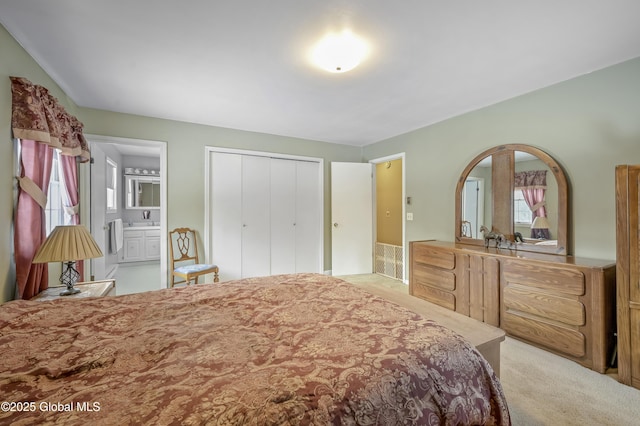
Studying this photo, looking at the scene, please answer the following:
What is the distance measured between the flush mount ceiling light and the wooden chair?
2.73 meters

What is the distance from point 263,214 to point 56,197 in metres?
2.31

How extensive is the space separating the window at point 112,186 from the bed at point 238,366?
4.19m

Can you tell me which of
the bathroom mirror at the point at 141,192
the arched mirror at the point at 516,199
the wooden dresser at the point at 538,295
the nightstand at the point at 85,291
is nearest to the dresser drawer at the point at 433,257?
the wooden dresser at the point at 538,295

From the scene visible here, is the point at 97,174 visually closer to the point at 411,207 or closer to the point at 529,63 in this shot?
the point at 411,207

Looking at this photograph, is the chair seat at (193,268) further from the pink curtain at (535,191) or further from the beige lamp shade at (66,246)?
the pink curtain at (535,191)

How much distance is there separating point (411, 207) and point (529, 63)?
2244mm

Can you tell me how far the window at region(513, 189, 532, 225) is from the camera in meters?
2.77

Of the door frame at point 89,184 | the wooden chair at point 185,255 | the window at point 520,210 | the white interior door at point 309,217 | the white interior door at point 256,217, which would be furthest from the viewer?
the white interior door at point 309,217

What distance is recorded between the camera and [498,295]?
8.38 feet

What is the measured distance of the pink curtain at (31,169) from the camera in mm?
1853

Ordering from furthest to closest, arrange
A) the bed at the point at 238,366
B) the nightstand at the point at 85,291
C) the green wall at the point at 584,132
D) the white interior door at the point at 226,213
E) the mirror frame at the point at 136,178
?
the mirror frame at the point at 136,178 → the white interior door at the point at 226,213 → the green wall at the point at 584,132 → the nightstand at the point at 85,291 → the bed at the point at 238,366

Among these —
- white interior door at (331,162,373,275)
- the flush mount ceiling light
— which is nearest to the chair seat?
white interior door at (331,162,373,275)

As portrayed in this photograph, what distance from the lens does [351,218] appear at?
15.5 feet

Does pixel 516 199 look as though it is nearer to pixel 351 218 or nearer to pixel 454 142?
pixel 454 142
